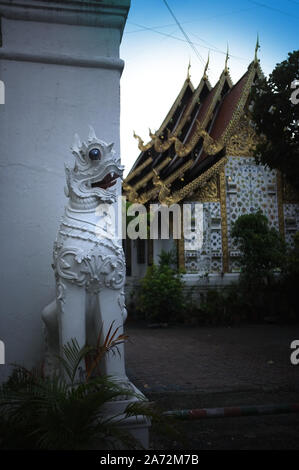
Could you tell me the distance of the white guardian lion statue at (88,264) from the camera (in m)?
2.46

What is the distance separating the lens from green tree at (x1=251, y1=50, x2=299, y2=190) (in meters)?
8.16

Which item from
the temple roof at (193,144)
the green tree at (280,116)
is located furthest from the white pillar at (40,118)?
the temple roof at (193,144)

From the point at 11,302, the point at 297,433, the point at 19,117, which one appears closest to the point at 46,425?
the point at 11,302

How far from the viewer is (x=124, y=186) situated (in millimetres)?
12820

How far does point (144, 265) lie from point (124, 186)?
3.00 m

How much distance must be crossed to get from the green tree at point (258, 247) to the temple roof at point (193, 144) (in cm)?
175

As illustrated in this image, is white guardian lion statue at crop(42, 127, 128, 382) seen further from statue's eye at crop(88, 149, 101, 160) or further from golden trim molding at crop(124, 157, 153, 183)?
golden trim molding at crop(124, 157, 153, 183)

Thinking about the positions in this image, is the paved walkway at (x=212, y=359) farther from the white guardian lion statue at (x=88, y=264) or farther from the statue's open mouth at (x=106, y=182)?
the statue's open mouth at (x=106, y=182)

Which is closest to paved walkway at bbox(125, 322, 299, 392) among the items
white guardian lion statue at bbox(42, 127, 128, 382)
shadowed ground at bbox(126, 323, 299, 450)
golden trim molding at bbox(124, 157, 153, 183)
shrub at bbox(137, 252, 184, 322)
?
shadowed ground at bbox(126, 323, 299, 450)

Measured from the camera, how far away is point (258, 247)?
11.1 meters

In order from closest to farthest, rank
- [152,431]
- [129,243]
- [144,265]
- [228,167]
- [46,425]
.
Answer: [46,425] → [152,431] → [228,167] → [144,265] → [129,243]

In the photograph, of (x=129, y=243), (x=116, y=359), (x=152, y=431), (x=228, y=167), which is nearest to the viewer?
(x=116, y=359)

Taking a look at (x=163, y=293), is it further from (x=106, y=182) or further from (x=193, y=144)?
(x=106, y=182)
